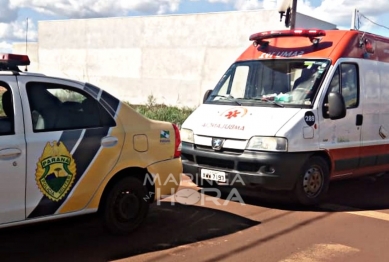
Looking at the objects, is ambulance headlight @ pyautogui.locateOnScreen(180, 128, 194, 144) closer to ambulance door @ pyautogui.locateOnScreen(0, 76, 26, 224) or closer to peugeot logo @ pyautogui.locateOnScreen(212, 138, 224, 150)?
peugeot logo @ pyautogui.locateOnScreen(212, 138, 224, 150)

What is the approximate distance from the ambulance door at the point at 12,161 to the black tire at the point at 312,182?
365cm

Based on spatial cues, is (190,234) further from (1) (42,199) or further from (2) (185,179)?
(2) (185,179)

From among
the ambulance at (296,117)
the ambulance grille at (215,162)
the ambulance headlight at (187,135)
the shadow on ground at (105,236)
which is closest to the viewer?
the shadow on ground at (105,236)

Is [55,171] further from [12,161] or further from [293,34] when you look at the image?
[293,34]

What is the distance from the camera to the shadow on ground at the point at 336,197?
6.98 metres

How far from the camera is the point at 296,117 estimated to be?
6605 mm

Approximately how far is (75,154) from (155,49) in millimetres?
22348

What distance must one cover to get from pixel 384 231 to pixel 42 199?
3.88 m

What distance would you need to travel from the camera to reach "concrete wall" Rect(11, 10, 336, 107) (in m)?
22.9

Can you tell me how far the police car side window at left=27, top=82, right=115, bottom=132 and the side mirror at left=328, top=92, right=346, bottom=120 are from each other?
319cm

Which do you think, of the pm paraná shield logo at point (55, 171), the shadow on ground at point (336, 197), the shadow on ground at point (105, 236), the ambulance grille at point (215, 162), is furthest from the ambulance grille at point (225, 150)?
the pm paraná shield logo at point (55, 171)

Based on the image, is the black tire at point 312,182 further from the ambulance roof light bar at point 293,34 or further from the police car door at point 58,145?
the police car door at point 58,145

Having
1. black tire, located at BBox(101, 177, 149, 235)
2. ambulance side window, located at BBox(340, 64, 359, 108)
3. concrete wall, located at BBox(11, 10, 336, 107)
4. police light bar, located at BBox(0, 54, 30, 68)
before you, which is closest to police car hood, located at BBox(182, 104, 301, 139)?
ambulance side window, located at BBox(340, 64, 359, 108)

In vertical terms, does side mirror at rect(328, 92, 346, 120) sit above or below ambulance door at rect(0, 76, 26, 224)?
above
